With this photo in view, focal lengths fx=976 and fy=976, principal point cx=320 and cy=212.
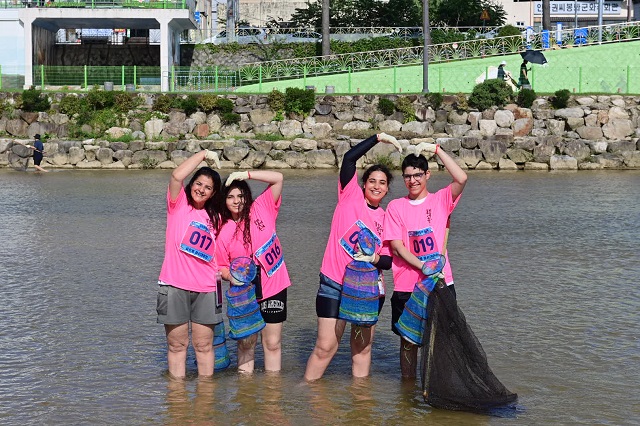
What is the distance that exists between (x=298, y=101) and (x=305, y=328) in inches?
1028

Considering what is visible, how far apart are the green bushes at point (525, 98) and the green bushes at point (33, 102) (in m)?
17.2

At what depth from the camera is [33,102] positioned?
35.3m

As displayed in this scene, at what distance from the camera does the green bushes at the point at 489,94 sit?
35125 millimetres

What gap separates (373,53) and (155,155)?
14.5 meters

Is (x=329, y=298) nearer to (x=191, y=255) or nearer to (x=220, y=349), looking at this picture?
(x=191, y=255)

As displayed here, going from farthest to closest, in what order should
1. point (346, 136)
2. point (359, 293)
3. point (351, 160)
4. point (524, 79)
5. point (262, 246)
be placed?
point (524, 79) → point (346, 136) → point (262, 246) → point (351, 160) → point (359, 293)

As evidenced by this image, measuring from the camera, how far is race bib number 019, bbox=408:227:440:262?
7160mm

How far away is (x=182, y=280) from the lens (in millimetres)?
7203

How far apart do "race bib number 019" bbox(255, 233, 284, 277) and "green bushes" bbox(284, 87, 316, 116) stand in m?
28.3

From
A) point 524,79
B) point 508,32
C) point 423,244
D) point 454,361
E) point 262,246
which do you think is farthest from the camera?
point 508,32

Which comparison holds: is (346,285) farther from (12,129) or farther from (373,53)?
(373,53)

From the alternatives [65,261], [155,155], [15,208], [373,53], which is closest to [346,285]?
[65,261]

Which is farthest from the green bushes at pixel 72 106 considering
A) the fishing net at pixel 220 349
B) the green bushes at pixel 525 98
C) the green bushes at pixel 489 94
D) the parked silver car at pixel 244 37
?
the fishing net at pixel 220 349

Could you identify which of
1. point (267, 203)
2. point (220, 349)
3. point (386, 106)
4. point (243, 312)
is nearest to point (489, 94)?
point (386, 106)
